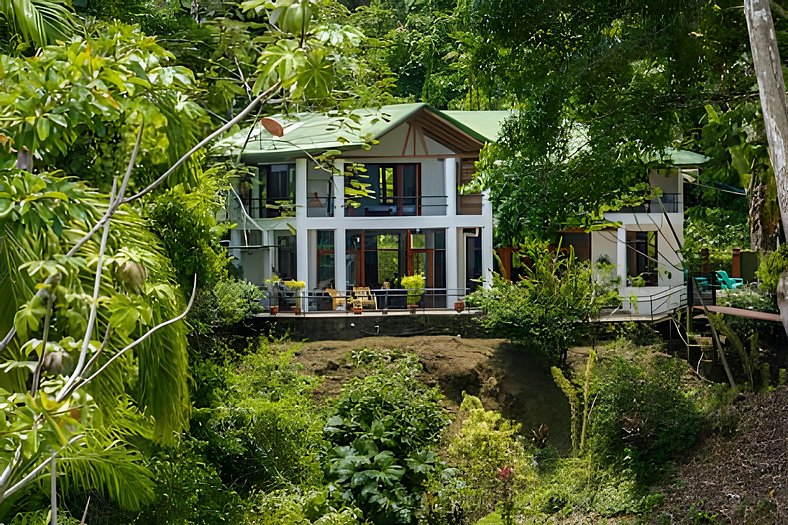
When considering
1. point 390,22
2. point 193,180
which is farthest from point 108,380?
point 390,22

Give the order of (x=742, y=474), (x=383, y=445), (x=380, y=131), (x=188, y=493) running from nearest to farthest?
(x=188, y=493), (x=742, y=474), (x=383, y=445), (x=380, y=131)

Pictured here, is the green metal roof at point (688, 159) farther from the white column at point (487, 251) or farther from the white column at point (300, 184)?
the white column at point (300, 184)

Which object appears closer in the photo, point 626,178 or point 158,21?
point 158,21

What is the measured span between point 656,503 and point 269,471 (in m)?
4.90

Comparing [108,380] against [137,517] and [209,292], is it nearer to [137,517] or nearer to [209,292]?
[137,517]

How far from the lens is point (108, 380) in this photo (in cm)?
461

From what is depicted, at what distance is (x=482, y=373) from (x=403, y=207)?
813 centimetres

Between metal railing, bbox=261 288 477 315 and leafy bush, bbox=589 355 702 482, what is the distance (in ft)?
25.4

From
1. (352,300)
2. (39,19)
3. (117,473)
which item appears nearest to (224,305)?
(352,300)

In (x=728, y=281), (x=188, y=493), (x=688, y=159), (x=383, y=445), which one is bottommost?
(x=383, y=445)

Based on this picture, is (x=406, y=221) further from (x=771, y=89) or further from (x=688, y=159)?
(x=771, y=89)

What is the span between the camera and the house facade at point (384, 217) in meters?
24.4

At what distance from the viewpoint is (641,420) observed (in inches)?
548

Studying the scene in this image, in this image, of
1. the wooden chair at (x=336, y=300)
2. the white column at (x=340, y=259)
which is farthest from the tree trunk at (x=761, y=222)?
the white column at (x=340, y=259)
